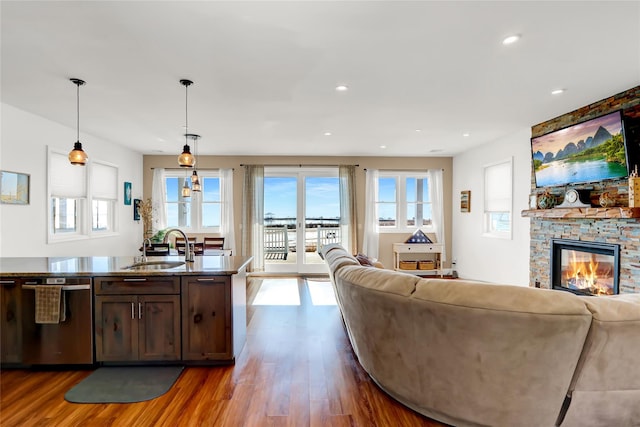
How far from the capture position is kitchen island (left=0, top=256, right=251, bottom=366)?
260 cm

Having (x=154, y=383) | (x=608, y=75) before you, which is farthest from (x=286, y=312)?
(x=608, y=75)

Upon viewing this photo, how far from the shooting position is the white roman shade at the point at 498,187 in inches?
211

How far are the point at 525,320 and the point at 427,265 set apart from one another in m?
5.33

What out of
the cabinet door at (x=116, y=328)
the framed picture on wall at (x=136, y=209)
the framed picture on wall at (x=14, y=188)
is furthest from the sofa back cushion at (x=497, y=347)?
the framed picture on wall at (x=136, y=209)

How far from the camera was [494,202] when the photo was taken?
566 cm

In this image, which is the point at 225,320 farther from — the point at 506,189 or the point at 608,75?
the point at 506,189

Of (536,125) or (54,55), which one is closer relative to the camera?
(54,55)

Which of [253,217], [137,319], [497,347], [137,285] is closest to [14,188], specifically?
[137,285]

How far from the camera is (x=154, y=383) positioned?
2443 mm

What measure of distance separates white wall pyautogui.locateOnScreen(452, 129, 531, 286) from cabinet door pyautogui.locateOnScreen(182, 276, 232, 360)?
4.41 meters

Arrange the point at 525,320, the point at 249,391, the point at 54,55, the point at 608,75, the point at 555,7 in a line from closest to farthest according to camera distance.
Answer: the point at 525,320 < the point at 555,7 < the point at 249,391 < the point at 54,55 < the point at 608,75

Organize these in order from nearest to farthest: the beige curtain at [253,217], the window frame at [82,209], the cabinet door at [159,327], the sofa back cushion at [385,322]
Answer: the sofa back cushion at [385,322]
the cabinet door at [159,327]
the window frame at [82,209]
the beige curtain at [253,217]

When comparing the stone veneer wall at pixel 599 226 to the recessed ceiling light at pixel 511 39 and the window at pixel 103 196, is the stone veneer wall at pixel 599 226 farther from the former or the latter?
the window at pixel 103 196

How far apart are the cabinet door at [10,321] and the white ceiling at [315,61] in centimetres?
186
